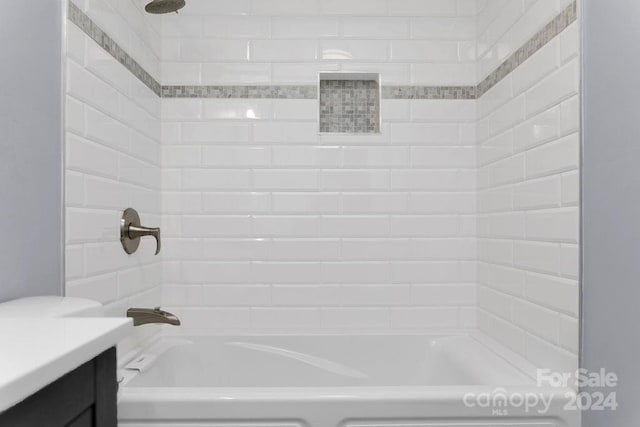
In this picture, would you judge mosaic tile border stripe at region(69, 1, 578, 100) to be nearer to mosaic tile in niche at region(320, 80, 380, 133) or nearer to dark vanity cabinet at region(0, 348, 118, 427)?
mosaic tile in niche at region(320, 80, 380, 133)

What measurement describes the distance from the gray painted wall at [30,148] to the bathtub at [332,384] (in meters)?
0.42

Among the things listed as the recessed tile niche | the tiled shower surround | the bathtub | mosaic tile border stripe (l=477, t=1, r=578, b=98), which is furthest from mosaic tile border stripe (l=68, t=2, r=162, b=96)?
mosaic tile border stripe (l=477, t=1, r=578, b=98)

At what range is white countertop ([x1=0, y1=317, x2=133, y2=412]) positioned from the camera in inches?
21.6

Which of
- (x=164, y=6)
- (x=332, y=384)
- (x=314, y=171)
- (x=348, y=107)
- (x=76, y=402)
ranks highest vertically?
(x=164, y=6)

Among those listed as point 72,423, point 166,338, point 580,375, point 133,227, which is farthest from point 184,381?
point 580,375

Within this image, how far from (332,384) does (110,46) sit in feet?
5.22

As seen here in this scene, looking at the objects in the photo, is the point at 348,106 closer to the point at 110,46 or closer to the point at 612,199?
the point at 110,46

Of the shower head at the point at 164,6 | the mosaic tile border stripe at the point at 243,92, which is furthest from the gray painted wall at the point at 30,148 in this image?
the mosaic tile border stripe at the point at 243,92

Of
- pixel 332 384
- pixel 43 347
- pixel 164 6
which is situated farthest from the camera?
pixel 332 384

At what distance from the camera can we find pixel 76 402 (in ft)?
2.37

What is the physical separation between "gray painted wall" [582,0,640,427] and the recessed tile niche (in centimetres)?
104

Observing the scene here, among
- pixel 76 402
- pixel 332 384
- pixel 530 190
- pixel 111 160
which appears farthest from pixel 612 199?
pixel 111 160

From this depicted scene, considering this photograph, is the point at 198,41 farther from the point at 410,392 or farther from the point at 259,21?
the point at 410,392

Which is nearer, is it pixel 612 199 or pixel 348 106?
pixel 612 199
